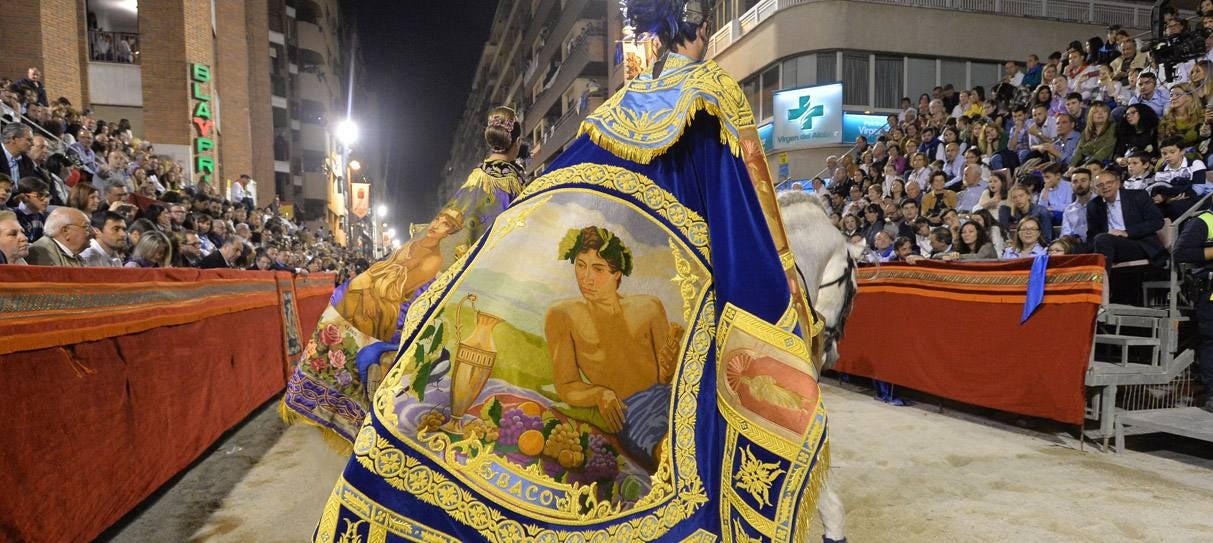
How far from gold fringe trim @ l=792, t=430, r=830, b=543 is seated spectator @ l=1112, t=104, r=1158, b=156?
830 cm

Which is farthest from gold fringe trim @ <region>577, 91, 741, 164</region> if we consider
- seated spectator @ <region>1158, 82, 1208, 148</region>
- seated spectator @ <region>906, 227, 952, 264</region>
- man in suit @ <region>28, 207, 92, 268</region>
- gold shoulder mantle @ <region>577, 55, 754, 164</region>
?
seated spectator @ <region>1158, 82, 1208, 148</region>

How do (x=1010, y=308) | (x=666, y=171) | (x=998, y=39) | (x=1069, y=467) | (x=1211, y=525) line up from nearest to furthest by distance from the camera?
(x=666, y=171) < (x=1211, y=525) < (x=1069, y=467) < (x=1010, y=308) < (x=998, y=39)

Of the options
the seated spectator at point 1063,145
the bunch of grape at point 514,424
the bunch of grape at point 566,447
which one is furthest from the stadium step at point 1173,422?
the bunch of grape at point 514,424

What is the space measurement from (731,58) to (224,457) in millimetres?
20113

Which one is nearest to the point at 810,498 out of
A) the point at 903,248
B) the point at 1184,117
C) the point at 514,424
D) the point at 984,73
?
the point at 514,424

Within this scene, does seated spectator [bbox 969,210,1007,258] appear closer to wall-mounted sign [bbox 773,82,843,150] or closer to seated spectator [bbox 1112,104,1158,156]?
seated spectator [bbox 1112,104,1158,156]

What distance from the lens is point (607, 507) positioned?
1703 mm

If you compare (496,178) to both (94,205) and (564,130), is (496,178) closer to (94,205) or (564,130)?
(94,205)

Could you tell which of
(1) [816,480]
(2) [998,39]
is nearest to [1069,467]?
(1) [816,480]

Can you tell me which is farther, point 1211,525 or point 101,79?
point 101,79

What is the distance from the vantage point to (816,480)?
1.64 metres

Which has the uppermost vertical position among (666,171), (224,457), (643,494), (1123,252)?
(666,171)

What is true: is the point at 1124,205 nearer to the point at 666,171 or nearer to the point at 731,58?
the point at 666,171

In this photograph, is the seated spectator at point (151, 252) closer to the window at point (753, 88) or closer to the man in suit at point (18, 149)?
the man in suit at point (18, 149)
